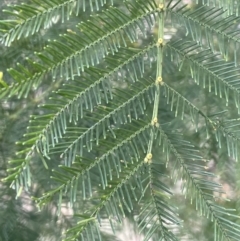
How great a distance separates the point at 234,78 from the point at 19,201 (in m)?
0.39

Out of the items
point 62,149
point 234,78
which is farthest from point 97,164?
point 234,78

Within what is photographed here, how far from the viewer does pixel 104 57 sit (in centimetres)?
33

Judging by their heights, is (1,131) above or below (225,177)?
above

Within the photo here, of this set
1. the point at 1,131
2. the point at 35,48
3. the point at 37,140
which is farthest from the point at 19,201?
the point at 37,140

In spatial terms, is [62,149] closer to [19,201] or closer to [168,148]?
[168,148]

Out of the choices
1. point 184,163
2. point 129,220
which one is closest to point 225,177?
point 129,220

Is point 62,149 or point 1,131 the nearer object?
point 62,149

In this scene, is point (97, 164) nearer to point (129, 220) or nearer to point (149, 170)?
point (149, 170)

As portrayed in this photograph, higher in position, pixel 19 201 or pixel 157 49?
pixel 157 49

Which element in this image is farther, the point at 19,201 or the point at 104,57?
the point at 19,201

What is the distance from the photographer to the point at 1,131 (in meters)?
0.59

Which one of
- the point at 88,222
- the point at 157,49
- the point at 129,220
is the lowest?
the point at 129,220

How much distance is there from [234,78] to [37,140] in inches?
7.0

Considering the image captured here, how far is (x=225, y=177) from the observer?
24.5 inches
